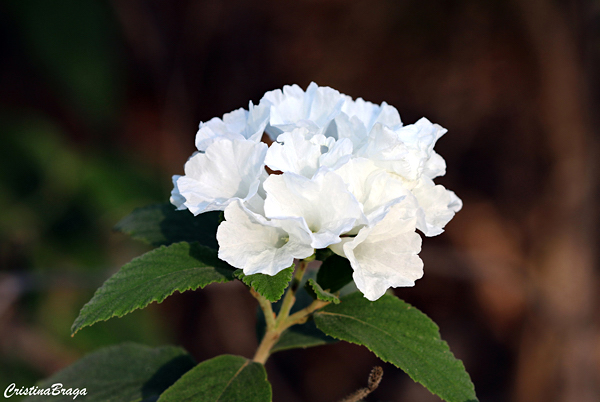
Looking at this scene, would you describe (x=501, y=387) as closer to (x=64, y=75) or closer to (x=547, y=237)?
(x=547, y=237)

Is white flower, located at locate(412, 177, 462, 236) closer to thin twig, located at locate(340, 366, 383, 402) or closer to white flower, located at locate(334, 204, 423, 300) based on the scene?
white flower, located at locate(334, 204, 423, 300)

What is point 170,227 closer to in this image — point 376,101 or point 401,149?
point 401,149

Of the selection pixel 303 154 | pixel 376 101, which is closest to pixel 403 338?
pixel 303 154

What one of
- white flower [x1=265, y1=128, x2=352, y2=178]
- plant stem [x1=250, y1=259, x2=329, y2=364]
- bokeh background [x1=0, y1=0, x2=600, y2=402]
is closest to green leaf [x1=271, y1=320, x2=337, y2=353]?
plant stem [x1=250, y1=259, x2=329, y2=364]

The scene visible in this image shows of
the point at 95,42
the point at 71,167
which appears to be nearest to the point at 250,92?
the point at 95,42

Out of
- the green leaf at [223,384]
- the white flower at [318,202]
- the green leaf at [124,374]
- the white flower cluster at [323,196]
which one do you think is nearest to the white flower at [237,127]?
the white flower cluster at [323,196]
